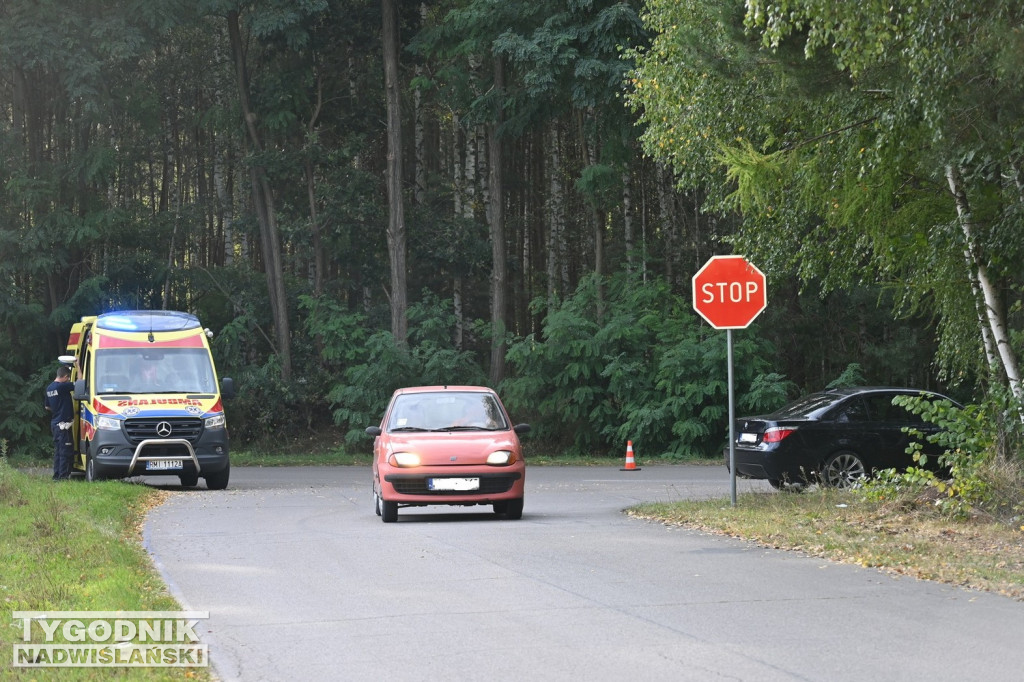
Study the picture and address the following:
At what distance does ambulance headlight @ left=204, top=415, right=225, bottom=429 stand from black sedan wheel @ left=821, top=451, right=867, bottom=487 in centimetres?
1056

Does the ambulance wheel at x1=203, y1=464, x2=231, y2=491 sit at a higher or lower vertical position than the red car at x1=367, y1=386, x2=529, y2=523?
lower

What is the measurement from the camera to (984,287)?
16297mm

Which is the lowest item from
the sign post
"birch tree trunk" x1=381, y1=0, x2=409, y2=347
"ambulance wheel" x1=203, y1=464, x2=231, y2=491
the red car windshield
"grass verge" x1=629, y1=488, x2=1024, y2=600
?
"ambulance wheel" x1=203, y1=464, x2=231, y2=491

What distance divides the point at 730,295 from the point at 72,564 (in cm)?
943

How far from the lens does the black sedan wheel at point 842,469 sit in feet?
67.6

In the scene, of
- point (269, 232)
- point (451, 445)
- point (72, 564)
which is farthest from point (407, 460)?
point (269, 232)

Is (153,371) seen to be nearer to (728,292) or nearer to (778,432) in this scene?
(778,432)

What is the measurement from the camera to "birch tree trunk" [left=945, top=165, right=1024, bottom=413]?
15.9m

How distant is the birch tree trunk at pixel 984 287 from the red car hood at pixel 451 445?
5971 millimetres

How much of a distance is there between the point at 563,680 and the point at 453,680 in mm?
621

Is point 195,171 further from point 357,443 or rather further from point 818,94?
point 818,94

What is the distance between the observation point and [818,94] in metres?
14.6

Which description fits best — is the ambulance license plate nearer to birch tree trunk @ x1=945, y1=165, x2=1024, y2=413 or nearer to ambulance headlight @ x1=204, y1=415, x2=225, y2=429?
ambulance headlight @ x1=204, y1=415, x2=225, y2=429

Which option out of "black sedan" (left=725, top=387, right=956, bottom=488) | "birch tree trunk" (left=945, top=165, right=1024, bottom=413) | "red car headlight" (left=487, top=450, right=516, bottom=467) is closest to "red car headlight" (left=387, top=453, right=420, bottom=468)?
"red car headlight" (left=487, top=450, right=516, bottom=467)
